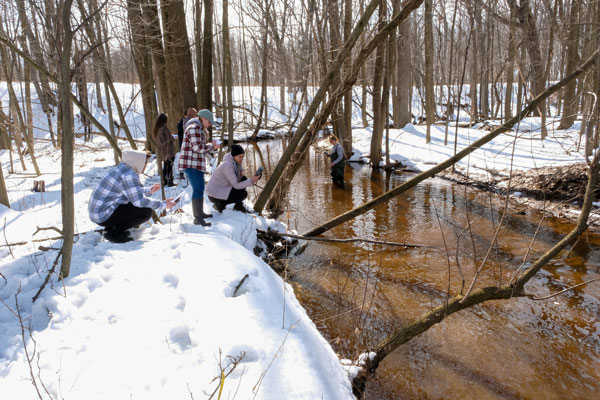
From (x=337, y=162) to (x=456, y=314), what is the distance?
20.5 ft

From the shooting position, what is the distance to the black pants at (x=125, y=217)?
405cm

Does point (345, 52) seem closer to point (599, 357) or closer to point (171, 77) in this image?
point (599, 357)

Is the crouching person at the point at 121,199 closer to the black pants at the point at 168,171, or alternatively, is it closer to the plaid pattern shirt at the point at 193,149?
the plaid pattern shirt at the point at 193,149

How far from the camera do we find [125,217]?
412 cm

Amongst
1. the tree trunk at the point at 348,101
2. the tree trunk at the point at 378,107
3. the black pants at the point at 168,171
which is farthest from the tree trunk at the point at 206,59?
the tree trunk at the point at 378,107

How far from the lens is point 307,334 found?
259cm

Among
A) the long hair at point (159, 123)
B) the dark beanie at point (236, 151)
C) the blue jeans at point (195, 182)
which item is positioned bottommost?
the blue jeans at point (195, 182)

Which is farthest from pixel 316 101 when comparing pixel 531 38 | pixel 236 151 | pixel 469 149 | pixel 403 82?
pixel 531 38

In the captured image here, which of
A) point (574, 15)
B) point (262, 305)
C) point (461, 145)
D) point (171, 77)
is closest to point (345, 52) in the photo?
point (262, 305)

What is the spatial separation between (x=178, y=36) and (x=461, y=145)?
10514 mm

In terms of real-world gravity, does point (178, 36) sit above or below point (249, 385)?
above

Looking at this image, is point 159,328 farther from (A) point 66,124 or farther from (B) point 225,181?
(B) point 225,181

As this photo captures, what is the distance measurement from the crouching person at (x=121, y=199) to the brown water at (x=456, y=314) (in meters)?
2.20

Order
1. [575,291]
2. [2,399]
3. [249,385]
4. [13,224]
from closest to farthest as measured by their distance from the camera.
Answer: [2,399] → [249,385] → [575,291] → [13,224]
